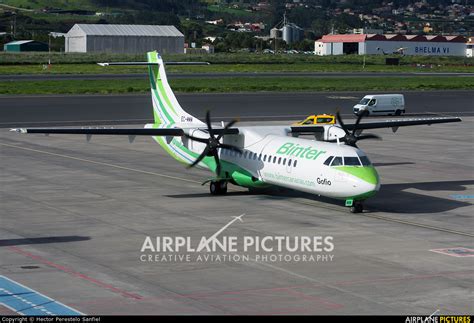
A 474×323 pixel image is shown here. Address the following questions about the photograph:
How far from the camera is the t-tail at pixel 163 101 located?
44.8 metres

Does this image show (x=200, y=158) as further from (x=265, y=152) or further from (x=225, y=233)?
(x=225, y=233)

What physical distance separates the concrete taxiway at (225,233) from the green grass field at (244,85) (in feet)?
169

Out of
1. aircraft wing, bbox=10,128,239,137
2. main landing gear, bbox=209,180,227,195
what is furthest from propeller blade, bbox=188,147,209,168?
main landing gear, bbox=209,180,227,195

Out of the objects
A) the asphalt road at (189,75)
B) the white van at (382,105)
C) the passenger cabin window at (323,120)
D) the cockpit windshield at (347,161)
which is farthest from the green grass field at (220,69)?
the cockpit windshield at (347,161)

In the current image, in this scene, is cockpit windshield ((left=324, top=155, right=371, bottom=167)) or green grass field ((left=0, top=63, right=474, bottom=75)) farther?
green grass field ((left=0, top=63, right=474, bottom=75))

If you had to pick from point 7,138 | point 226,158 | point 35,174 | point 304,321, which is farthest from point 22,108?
point 304,321

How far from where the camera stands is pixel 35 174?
4669cm

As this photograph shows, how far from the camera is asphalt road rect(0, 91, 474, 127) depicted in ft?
253

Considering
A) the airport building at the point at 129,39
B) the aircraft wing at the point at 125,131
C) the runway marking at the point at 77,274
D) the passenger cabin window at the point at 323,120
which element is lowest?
the runway marking at the point at 77,274

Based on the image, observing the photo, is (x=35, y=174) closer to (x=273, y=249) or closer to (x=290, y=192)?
(x=290, y=192)

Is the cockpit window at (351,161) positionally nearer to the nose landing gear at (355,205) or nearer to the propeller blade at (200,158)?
the nose landing gear at (355,205)

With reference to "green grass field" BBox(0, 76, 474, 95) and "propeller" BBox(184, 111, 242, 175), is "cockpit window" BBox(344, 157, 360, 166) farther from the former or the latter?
"green grass field" BBox(0, 76, 474, 95)

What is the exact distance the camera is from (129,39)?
640 ft

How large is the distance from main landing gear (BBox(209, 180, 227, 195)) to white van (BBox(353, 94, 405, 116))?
44.0 meters
